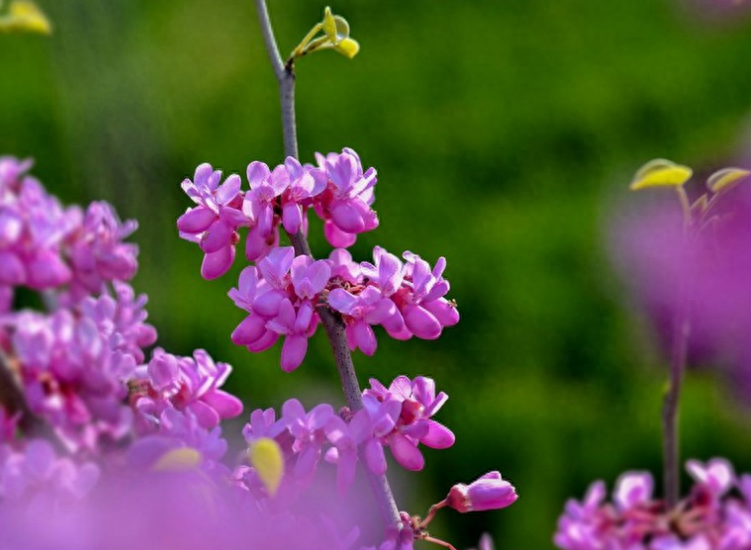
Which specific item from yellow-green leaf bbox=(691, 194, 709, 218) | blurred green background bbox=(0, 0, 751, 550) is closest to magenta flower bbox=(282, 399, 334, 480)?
yellow-green leaf bbox=(691, 194, 709, 218)

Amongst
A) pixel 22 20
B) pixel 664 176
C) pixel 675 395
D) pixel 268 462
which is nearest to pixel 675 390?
pixel 675 395

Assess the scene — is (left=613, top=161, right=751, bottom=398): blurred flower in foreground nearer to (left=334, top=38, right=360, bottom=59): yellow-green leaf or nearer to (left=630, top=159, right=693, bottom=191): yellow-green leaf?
(left=630, top=159, right=693, bottom=191): yellow-green leaf

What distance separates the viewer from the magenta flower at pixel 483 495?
0.60 meters

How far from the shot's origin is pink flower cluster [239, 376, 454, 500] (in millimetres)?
553

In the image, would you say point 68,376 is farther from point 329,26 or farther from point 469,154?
point 469,154

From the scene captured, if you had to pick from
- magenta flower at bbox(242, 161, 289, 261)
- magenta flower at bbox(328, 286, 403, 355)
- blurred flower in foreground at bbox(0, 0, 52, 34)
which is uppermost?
blurred flower in foreground at bbox(0, 0, 52, 34)

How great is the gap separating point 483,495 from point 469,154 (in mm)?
2063

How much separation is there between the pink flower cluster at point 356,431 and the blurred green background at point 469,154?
0.96m

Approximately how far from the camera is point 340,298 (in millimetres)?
571

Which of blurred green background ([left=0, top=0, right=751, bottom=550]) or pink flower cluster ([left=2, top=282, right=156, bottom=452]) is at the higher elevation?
blurred green background ([left=0, top=0, right=751, bottom=550])

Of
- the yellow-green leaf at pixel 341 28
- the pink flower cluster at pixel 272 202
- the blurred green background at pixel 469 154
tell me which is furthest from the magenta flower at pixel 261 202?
the blurred green background at pixel 469 154

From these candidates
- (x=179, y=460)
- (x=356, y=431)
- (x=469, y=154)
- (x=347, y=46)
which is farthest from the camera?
(x=469, y=154)

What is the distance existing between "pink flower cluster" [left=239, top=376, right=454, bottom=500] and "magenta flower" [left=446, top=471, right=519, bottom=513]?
0.11ft

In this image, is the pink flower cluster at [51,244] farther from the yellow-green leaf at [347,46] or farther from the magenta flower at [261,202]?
the yellow-green leaf at [347,46]
